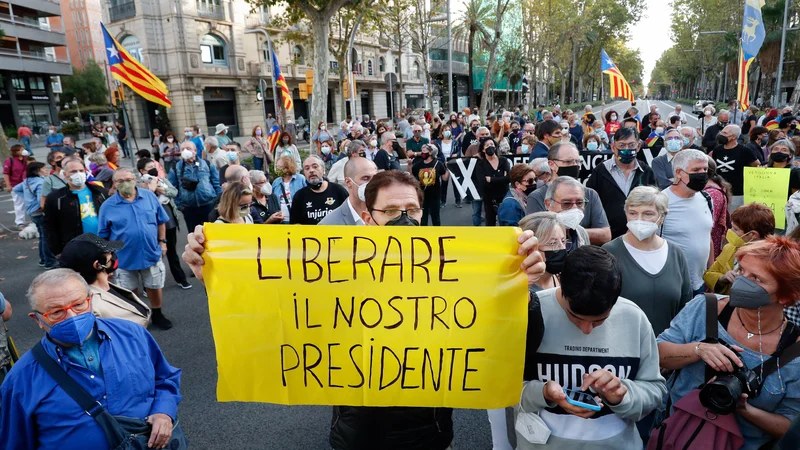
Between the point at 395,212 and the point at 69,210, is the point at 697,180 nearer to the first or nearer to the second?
the point at 395,212

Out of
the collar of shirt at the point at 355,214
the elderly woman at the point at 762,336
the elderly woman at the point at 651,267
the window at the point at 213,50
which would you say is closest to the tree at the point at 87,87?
the window at the point at 213,50

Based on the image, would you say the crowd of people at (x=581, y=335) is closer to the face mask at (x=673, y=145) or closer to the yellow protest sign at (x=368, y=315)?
the yellow protest sign at (x=368, y=315)

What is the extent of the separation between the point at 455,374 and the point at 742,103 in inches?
507

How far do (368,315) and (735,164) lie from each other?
21.6ft

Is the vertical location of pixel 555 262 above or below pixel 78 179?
below

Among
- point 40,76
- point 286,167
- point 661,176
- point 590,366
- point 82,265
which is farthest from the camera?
point 40,76

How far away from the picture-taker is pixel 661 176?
18.9 feet

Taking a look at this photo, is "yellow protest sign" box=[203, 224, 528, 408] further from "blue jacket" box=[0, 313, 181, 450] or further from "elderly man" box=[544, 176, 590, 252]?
"elderly man" box=[544, 176, 590, 252]

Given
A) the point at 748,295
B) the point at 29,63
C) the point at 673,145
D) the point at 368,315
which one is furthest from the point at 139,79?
the point at 29,63

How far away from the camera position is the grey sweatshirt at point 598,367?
1.92m

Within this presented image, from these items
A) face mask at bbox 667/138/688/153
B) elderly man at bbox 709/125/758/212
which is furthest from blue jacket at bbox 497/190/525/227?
elderly man at bbox 709/125/758/212

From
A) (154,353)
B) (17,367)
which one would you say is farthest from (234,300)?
(17,367)

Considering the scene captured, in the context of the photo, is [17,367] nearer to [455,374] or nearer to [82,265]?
[82,265]

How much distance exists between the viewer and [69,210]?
19.2 ft
